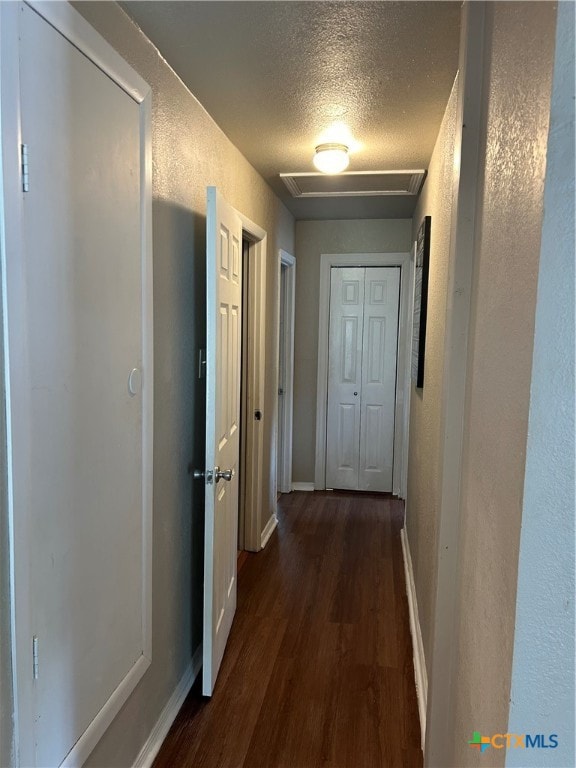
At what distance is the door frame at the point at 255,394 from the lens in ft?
10.3

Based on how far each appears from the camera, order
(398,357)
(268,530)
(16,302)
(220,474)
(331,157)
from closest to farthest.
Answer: (16,302)
(220,474)
(331,157)
(268,530)
(398,357)

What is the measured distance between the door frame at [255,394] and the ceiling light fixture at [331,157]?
0.63 meters

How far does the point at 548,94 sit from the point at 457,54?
3.79 ft

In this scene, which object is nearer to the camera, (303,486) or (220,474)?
(220,474)

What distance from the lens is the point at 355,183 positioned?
3162 millimetres

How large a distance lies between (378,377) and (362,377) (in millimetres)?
137

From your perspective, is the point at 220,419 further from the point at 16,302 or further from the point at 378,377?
the point at 378,377

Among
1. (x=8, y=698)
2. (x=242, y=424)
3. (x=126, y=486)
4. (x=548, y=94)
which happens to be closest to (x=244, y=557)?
(x=242, y=424)

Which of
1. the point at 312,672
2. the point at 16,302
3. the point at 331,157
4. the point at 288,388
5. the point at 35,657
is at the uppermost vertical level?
the point at 331,157

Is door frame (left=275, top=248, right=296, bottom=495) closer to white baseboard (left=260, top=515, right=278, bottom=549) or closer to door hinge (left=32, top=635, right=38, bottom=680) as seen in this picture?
white baseboard (left=260, top=515, right=278, bottom=549)

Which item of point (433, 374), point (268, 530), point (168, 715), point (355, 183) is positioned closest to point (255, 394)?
point (268, 530)

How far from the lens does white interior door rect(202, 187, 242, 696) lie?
1.92m

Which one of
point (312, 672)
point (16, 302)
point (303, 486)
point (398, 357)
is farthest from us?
point (303, 486)

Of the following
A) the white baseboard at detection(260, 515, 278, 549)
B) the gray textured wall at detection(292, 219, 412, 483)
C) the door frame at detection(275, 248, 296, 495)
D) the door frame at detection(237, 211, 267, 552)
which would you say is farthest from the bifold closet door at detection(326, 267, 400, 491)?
the door frame at detection(237, 211, 267, 552)
